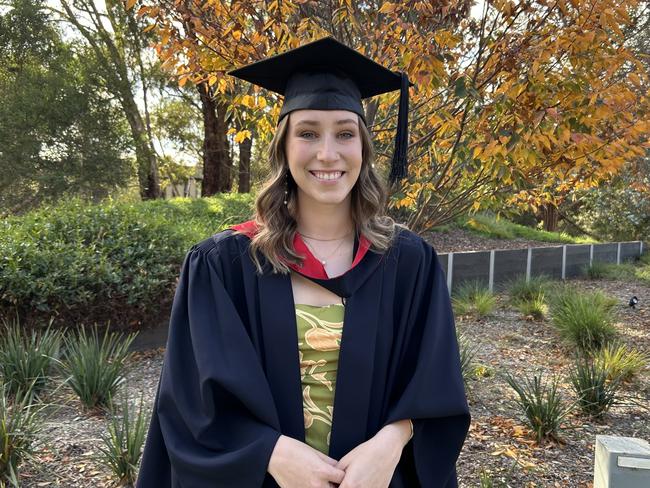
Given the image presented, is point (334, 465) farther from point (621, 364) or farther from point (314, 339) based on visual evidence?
point (621, 364)

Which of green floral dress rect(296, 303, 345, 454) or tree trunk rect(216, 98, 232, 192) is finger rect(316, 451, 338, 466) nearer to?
→ green floral dress rect(296, 303, 345, 454)

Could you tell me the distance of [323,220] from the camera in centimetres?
177

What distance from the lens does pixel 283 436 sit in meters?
1.43

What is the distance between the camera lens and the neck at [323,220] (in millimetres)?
1766

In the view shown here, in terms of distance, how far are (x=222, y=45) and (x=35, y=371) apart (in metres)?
2.71

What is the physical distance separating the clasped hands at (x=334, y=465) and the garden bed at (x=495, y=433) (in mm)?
1696

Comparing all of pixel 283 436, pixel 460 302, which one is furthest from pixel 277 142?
pixel 460 302

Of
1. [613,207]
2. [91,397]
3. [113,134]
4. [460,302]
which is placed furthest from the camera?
[613,207]

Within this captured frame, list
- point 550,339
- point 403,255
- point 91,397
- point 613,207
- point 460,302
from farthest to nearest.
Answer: point 613,207, point 460,302, point 550,339, point 91,397, point 403,255

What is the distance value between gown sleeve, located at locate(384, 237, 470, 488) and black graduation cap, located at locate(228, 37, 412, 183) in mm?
629

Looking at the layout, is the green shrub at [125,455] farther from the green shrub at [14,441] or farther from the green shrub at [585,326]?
the green shrub at [585,326]

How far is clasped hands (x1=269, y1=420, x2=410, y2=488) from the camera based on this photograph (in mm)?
1379

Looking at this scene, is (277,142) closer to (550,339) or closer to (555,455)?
(555,455)

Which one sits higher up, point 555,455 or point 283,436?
point 283,436
